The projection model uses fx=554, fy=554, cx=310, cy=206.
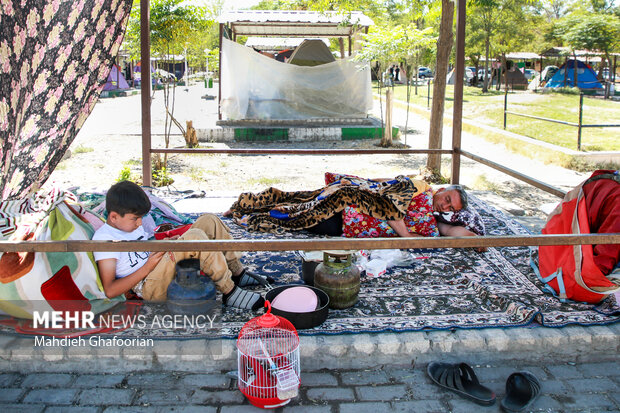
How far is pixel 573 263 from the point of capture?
3742mm

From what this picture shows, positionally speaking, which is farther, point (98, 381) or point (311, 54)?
point (311, 54)

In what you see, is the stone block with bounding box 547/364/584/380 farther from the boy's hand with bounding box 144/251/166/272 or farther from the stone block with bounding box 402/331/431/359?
the boy's hand with bounding box 144/251/166/272

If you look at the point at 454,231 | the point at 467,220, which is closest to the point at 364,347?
the point at 454,231

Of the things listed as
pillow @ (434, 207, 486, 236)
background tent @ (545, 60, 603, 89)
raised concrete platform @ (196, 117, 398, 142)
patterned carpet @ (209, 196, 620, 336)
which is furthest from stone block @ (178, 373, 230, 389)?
background tent @ (545, 60, 603, 89)

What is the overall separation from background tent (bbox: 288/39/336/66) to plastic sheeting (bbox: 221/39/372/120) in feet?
8.14

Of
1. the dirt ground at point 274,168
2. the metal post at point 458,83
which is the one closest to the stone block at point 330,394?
the metal post at point 458,83

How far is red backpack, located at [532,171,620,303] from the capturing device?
3.63 m

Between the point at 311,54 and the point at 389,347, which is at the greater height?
the point at 311,54

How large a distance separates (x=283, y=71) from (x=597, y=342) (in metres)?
12.5

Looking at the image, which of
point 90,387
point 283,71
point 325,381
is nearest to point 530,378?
point 325,381

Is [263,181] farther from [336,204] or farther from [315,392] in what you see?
[315,392]

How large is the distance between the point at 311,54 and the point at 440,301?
14.7 m

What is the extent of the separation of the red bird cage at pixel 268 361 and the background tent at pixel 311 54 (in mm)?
15200

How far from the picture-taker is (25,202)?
358cm
